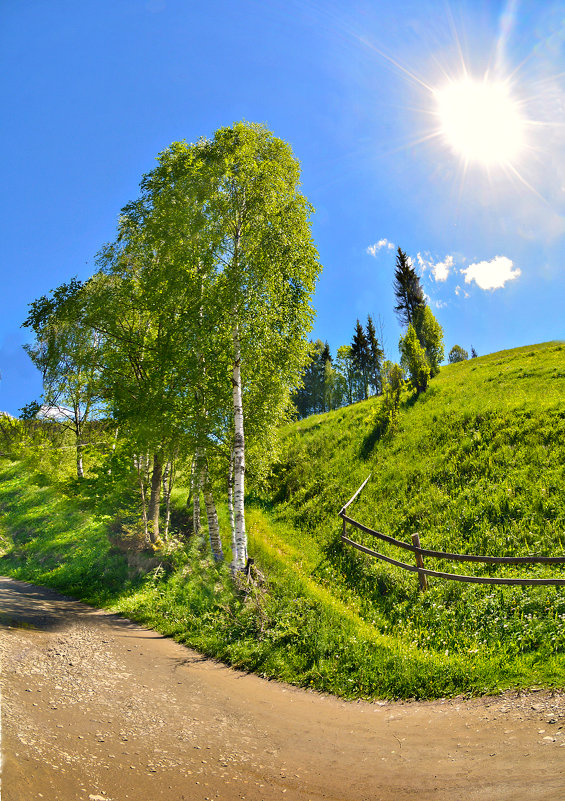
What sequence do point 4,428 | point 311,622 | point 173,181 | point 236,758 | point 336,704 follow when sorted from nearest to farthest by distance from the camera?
1. point 236,758
2. point 336,704
3. point 311,622
4. point 173,181
5. point 4,428

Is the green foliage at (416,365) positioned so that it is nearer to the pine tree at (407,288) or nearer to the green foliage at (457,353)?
the pine tree at (407,288)

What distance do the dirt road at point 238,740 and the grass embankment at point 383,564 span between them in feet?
2.91

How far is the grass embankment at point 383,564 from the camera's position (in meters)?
7.48

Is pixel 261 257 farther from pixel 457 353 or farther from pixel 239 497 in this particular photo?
pixel 457 353

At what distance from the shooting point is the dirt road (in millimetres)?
4152

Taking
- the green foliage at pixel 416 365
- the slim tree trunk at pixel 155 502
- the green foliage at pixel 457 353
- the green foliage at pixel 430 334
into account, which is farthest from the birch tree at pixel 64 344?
the green foliage at pixel 457 353

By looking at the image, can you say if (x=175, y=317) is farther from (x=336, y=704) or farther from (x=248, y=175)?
(x=336, y=704)

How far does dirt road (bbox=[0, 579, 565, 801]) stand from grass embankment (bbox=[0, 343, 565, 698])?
0.89 meters

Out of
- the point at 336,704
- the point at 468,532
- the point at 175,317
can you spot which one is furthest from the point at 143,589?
the point at 468,532

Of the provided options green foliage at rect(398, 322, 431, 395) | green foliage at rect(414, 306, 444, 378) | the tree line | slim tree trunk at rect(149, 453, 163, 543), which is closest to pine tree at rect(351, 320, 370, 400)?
the tree line

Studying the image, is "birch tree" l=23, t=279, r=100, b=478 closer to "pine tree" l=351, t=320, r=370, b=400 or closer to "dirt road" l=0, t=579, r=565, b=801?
"dirt road" l=0, t=579, r=565, b=801

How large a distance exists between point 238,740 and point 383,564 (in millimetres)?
8347

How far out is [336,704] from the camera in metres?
6.62

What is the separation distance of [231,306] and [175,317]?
2.87m
